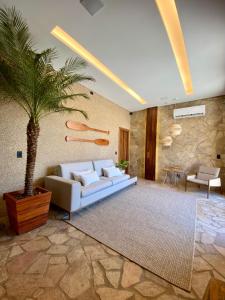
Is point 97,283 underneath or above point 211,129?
underneath

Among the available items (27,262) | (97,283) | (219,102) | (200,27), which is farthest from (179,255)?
(219,102)

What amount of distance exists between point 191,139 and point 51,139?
4.62 m

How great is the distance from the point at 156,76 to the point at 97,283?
391 centimetres

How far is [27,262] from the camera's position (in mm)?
1661

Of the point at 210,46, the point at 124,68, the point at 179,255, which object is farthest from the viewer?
the point at 124,68

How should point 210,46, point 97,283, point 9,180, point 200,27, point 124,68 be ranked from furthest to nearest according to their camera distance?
point 124,68, point 9,180, point 210,46, point 200,27, point 97,283

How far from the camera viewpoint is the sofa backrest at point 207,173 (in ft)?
14.5

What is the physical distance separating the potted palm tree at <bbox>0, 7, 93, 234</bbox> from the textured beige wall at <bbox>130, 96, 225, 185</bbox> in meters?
4.31

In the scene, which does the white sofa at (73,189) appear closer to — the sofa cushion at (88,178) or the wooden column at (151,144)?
the sofa cushion at (88,178)

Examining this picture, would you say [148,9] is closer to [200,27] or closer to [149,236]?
[200,27]

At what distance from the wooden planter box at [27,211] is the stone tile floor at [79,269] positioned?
113 mm

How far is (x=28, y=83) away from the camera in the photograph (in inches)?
80.7

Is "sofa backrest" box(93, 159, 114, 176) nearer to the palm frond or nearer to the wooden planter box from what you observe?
the wooden planter box

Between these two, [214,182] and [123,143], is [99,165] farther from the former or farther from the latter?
[214,182]
